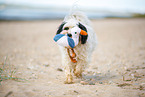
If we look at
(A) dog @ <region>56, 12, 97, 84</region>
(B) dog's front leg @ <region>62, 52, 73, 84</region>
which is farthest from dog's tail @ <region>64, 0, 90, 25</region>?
(B) dog's front leg @ <region>62, 52, 73, 84</region>

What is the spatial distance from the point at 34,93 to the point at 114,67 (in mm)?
3175

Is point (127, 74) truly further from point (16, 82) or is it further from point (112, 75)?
point (16, 82)

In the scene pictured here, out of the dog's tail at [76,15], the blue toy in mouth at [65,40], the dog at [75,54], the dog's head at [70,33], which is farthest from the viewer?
the dog's tail at [76,15]

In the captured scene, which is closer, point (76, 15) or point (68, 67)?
point (68, 67)

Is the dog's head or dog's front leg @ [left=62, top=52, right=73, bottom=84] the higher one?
the dog's head

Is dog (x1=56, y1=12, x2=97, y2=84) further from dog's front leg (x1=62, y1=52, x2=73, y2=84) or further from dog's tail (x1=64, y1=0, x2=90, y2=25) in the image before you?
dog's tail (x1=64, y1=0, x2=90, y2=25)

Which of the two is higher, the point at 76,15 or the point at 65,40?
the point at 76,15

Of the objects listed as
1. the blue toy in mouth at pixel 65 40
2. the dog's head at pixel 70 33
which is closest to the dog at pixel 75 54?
the dog's head at pixel 70 33

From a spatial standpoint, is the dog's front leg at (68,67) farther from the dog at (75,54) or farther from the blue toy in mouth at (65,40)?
the blue toy in mouth at (65,40)

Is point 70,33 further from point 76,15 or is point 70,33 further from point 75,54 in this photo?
point 76,15

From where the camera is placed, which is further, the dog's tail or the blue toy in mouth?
the dog's tail

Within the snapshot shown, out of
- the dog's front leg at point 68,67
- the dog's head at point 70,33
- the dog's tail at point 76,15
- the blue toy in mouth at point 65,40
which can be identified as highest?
the dog's tail at point 76,15

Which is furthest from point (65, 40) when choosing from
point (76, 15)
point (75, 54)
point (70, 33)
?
point (76, 15)

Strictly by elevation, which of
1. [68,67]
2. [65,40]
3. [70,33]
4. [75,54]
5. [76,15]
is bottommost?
[68,67]
